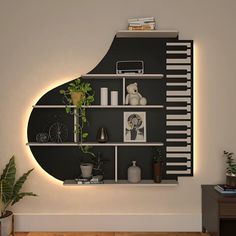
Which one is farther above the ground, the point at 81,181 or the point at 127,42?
the point at 127,42

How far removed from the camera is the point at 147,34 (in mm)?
3459

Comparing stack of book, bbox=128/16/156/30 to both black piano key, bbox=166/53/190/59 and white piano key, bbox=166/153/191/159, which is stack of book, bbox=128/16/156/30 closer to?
black piano key, bbox=166/53/190/59

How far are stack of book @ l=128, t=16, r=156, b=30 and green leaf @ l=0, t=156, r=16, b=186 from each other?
185 centimetres

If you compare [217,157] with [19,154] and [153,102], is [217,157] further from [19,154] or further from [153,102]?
[19,154]

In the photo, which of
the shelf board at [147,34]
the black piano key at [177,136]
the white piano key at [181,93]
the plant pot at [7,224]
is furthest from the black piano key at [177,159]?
the plant pot at [7,224]

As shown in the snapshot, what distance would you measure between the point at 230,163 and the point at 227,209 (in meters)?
0.59

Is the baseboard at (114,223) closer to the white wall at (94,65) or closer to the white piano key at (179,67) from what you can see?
the white wall at (94,65)

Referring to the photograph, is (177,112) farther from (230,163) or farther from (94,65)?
(94,65)

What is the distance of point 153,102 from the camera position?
141 inches

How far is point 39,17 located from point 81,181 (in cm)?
180

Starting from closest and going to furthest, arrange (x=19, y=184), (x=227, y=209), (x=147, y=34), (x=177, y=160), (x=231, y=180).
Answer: (x=227, y=209) → (x=231, y=180) → (x=19, y=184) → (x=147, y=34) → (x=177, y=160)

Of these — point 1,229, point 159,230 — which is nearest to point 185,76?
point 159,230

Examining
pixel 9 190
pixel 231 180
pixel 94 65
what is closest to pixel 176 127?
pixel 231 180

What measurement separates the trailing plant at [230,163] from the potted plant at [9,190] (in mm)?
1995
